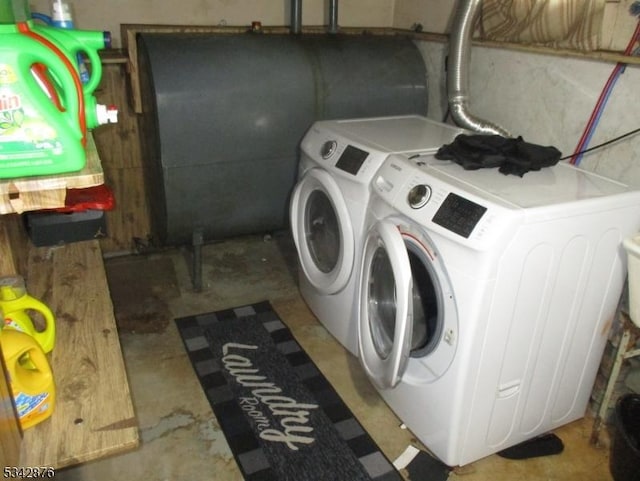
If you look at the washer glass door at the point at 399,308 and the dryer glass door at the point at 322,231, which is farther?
the dryer glass door at the point at 322,231

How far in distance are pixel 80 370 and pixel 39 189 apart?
0.63m

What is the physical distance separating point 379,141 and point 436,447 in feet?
3.71

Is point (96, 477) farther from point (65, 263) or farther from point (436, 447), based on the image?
point (436, 447)

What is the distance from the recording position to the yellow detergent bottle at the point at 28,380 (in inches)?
42.5

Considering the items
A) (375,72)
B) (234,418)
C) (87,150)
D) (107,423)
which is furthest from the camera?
(375,72)

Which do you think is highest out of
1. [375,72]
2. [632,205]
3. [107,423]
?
[375,72]

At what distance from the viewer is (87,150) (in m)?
0.98

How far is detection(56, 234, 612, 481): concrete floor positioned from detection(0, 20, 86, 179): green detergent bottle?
1187 millimetres

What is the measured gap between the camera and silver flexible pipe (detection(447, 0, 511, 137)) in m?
2.22

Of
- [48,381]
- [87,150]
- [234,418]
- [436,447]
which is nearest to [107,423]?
[48,381]

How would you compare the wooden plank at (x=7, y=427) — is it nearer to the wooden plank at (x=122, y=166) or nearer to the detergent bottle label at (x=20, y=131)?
the detergent bottle label at (x=20, y=131)

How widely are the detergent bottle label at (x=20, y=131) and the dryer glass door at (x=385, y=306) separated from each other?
0.94 meters

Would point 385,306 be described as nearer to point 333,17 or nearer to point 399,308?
point 399,308

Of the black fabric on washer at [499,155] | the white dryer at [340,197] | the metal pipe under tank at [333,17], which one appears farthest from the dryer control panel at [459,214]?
the metal pipe under tank at [333,17]
